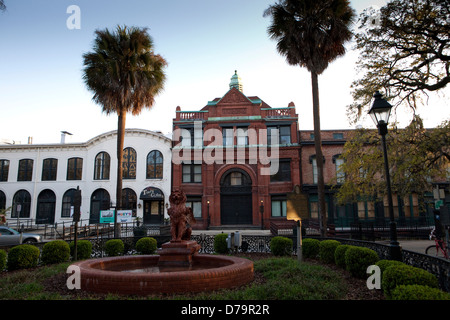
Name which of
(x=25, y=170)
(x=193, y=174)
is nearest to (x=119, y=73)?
(x=193, y=174)

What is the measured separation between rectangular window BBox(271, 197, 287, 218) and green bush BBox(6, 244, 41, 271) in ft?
78.3

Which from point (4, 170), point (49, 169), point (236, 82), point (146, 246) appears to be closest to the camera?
point (146, 246)

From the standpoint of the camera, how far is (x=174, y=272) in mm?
7461

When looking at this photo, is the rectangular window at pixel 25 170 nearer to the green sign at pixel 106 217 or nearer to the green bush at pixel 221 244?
the green sign at pixel 106 217

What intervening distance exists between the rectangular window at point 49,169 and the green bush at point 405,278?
36441 millimetres

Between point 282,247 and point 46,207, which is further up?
point 46,207

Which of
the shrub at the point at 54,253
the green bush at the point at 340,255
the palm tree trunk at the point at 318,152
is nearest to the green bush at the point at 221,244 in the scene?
the palm tree trunk at the point at 318,152

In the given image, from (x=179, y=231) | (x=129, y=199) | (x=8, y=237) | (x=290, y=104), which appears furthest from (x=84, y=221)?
(x=179, y=231)

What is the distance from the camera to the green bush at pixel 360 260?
28.5 feet

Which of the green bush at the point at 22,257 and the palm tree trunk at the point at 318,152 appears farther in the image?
the palm tree trunk at the point at 318,152

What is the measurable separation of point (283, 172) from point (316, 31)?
17196 mm

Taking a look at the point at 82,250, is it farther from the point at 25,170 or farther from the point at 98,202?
the point at 25,170

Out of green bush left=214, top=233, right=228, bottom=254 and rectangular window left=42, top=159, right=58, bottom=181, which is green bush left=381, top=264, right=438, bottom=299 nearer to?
green bush left=214, top=233, right=228, bottom=254
